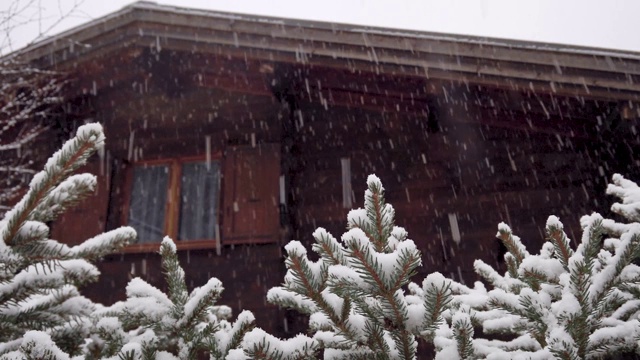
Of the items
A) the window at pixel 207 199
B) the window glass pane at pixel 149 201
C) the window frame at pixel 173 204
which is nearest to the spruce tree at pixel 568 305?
the window at pixel 207 199

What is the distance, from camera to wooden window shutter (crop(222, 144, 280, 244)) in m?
5.75

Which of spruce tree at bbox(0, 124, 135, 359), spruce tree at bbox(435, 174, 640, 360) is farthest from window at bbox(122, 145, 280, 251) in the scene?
spruce tree at bbox(435, 174, 640, 360)

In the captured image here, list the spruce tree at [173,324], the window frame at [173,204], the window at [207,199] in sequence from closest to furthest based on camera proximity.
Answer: the spruce tree at [173,324] → the window at [207,199] → the window frame at [173,204]

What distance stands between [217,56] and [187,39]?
1.74 feet

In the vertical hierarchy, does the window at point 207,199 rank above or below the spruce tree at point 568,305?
above

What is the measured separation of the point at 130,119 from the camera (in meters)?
7.07

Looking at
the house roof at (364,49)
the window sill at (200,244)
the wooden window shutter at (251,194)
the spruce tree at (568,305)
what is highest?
the house roof at (364,49)

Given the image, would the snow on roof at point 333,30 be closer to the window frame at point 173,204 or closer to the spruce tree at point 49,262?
the window frame at point 173,204

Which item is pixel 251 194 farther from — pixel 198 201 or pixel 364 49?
pixel 364 49

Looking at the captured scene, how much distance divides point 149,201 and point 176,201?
0.49m

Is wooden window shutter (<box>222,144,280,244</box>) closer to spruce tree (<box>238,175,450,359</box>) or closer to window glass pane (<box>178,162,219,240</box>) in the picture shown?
window glass pane (<box>178,162,219,240</box>)

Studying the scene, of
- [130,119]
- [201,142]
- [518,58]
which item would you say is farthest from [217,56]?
[518,58]

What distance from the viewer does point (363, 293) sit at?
3.76 ft

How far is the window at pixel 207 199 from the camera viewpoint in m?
5.83
